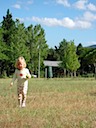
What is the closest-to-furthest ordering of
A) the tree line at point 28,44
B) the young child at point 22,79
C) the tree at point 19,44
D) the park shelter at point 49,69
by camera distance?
the young child at point 22,79, the park shelter at point 49,69, the tree at point 19,44, the tree line at point 28,44

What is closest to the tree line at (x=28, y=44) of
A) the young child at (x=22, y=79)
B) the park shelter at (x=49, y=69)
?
the park shelter at (x=49, y=69)

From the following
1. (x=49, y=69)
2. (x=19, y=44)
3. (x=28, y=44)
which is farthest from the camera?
(x=28, y=44)

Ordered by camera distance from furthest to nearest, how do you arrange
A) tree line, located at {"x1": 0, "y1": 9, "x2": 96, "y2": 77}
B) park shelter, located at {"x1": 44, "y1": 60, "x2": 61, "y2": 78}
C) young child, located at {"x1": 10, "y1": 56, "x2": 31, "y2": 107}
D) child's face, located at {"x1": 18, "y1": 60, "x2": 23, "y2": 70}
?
1. tree line, located at {"x1": 0, "y1": 9, "x2": 96, "y2": 77}
2. park shelter, located at {"x1": 44, "y1": 60, "x2": 61, "y2": 78}
3. young child, located at {"x1": 10, "y1": 56, "x2": 31, "y2": 107}
4. child's face, located at {"x1": 18, "y1": 60, "x2": 23, "y2": 70}

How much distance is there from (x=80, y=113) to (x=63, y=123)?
67.0 inches

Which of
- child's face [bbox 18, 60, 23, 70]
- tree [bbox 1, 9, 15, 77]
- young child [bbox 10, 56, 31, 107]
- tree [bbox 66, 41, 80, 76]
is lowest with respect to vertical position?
young child [bbox 10, 56, 31, 107]

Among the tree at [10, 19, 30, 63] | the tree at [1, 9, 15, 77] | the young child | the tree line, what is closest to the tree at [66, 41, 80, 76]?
the tree line

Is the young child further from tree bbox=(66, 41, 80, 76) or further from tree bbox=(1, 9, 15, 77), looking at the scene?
tree bbox=(66, 41, 80, 76)

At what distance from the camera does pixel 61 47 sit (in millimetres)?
87500

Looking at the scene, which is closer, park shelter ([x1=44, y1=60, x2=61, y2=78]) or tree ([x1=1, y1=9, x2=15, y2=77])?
park shelter ([x1=44, y1=60, x2=61, y2=78])

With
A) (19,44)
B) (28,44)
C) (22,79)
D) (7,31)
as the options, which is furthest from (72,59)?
(22,79)

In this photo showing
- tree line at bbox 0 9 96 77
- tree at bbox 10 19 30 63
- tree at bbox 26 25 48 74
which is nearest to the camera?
tree at bbox 10 19 30 63

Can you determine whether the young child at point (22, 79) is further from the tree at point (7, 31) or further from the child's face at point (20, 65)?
the tree at point (7, 31)

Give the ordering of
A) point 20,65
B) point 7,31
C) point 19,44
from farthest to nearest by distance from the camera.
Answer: point 7,31 < point 19,44 < point 20,65

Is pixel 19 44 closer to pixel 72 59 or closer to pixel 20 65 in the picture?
pixel 72 59
